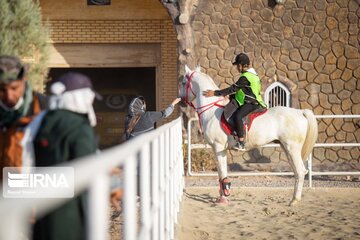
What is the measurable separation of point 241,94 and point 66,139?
20.1 ft

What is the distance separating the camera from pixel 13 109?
Result: 11.3 ft

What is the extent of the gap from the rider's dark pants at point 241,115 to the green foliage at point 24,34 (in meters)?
3.63

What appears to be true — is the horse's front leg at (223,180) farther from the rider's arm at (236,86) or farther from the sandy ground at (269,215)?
the rider's arm at (236,86)

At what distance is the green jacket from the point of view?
8.05ft

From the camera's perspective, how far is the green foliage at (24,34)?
17.7 feet

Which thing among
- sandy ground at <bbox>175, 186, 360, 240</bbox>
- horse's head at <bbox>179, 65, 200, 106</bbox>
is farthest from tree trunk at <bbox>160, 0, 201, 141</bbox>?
horse's head at <bbox>179, 65, 200, 106</bbox>

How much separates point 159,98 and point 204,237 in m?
9.03

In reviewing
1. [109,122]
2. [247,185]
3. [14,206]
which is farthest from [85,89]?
[109,122]

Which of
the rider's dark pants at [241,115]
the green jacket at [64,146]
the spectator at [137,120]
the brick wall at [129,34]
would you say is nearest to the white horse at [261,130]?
the rider's dark pants at [241,115]

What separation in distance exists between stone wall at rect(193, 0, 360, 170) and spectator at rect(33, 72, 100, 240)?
10.4 m

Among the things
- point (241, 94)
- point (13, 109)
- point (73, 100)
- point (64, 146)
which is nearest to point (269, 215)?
point (241, 94)

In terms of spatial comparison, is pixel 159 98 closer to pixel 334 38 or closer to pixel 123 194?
pixel 334 38

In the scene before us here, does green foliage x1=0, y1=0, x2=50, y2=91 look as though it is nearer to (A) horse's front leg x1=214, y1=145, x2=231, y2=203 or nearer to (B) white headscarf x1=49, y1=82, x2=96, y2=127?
(B) white headscarf x1=49, y1=82, x2=96, y2=127

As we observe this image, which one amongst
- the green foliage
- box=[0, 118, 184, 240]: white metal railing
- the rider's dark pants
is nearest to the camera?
box=[0, 118, 184, 240]: white metal railing
